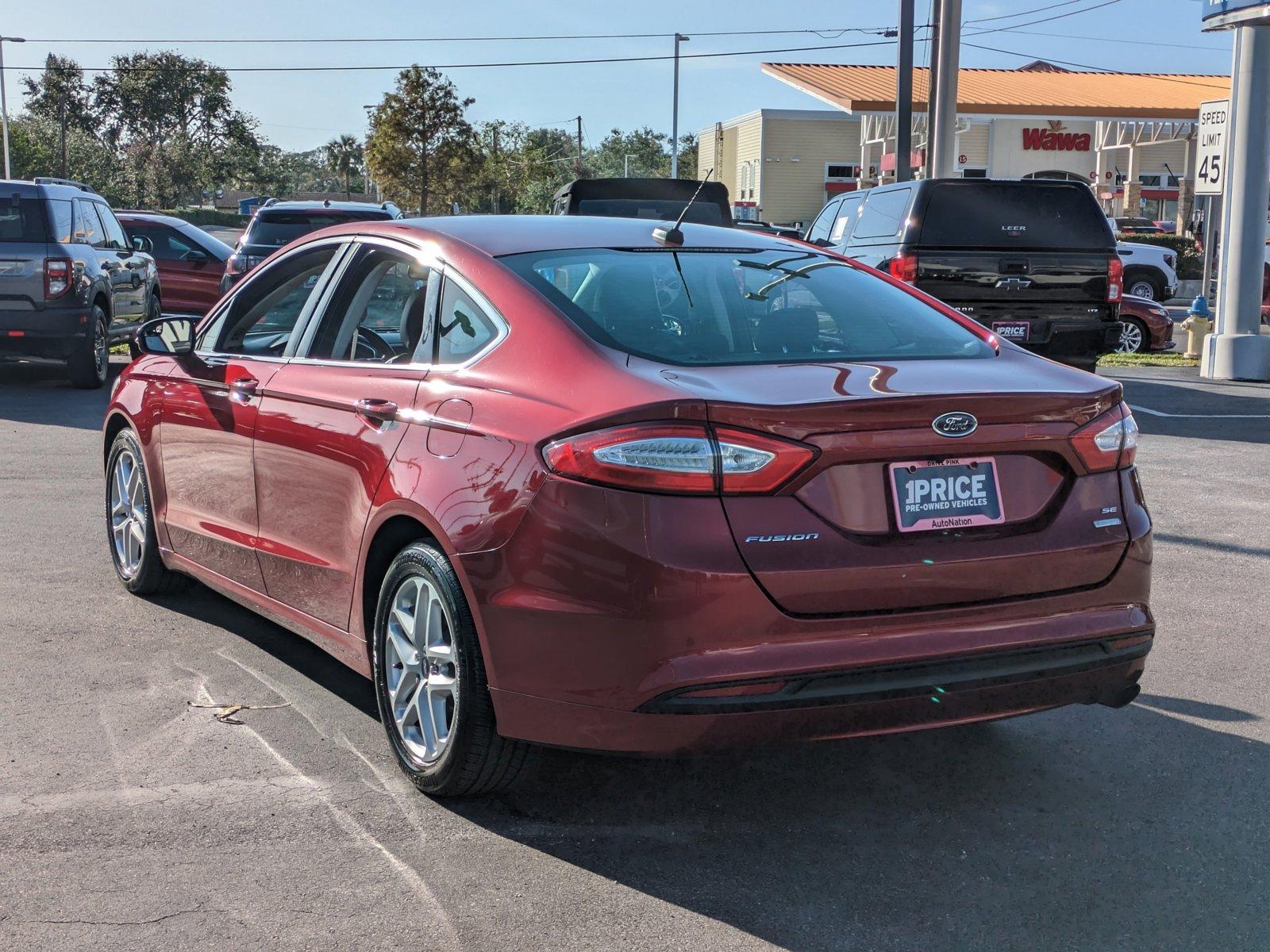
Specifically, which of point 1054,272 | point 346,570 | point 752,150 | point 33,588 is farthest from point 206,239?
point 752,150

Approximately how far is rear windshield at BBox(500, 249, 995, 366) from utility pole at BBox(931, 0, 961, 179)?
672 inches

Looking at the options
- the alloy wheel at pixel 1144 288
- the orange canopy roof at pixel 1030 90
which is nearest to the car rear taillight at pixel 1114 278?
the alloy wheel at pixel 1144 288

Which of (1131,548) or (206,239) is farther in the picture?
(206,239)

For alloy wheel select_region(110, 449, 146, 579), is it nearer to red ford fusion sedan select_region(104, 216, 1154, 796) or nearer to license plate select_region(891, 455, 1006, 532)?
red ford fusion sedan select_region(104, 216, 1154, 796)

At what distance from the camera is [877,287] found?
189 inches

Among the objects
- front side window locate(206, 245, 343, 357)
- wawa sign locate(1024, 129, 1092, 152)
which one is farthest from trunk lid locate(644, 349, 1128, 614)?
wawa sign locate(1024, 129, 1092, 152)

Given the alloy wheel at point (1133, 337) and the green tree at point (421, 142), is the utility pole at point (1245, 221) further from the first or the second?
the green tree at point (421, 142)

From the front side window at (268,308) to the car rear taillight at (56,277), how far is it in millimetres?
9018

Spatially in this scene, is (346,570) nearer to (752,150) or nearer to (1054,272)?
(1054,272)

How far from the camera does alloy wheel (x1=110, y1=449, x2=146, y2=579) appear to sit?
632 cm

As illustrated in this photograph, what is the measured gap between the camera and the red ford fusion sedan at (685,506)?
3502 millimetres

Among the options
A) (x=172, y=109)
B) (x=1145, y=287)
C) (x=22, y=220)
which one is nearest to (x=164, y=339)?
(x=22, y=220)

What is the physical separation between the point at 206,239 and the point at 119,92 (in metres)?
83.5

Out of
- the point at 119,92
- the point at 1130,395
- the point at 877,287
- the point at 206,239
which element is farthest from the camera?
the point at 119,92
